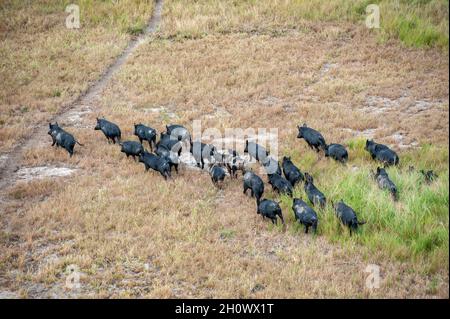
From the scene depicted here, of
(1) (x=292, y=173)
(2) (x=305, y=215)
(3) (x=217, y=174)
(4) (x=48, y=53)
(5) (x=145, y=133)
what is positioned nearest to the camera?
(2) (x=305, y=215)

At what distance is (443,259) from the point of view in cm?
920

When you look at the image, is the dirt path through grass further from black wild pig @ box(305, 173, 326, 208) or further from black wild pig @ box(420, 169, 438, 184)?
black wild pig @ box(420, 169, 438, 184)

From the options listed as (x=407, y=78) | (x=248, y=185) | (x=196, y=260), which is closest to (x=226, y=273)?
(x=196, y=260)

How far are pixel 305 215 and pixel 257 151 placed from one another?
3.82 metres

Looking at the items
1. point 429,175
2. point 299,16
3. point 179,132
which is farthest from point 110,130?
point 299,16

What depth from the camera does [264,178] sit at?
45.0 ft

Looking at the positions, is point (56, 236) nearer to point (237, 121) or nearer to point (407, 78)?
point (237, 121)

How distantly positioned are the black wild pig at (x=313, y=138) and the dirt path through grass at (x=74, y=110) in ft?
26.0

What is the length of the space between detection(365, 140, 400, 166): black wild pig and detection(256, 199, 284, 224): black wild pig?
406 cm

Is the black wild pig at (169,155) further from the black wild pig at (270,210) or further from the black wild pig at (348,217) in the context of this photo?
the black wild pig at (348,217)

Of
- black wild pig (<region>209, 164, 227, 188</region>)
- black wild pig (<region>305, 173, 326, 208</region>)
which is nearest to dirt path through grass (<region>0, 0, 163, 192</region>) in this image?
black wild pig (<region>209, 164, 227, 188</region>)

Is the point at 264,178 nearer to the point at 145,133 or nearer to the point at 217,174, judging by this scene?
the point at 217,174

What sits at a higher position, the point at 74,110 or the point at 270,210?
the point at 74,110

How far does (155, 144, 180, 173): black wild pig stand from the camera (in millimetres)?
13882
